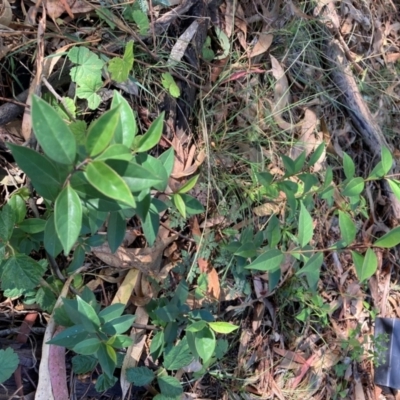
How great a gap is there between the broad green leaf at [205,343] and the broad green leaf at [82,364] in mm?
281

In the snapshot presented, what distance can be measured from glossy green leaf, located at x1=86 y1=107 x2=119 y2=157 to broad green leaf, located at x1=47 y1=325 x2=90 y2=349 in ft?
1.67

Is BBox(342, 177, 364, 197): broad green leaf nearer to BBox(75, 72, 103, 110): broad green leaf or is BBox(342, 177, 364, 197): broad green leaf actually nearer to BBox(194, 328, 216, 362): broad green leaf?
BBox(194, 328, 216, 362): broad green leaf

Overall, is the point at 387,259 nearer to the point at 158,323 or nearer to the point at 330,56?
the point at 330,56

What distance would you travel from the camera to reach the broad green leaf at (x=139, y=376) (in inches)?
49.4

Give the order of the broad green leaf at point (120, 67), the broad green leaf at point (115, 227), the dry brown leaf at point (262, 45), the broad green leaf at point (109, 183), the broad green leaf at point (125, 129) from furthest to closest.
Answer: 1. the dry brown leaf at point (262, 45)
2. the broad green leaf at point (120, 67)
3. the broad green leaf at point (115, 227)
4. the broad green leaf at point (125, 129)
5. the broad green leaf at point (109, 183)

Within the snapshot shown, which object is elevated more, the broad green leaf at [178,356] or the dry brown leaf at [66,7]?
the dry brown leaf at [66,7]

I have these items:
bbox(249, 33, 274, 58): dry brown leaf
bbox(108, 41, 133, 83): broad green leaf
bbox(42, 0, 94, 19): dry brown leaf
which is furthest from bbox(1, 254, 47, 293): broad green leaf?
bbox(249, 33, 274, 58): dry brown leaf

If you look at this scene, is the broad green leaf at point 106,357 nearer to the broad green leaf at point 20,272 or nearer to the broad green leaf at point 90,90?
the broad green leaf at point 20,272

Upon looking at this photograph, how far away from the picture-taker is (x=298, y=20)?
179 centimetres

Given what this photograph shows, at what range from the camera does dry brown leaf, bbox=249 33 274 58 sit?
1.68m

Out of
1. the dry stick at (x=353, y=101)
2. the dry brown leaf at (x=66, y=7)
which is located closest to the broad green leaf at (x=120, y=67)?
the dry brown leaf at (x=66, y=7)

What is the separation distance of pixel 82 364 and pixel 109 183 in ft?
2.40

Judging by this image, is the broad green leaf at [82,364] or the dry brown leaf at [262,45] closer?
the broad green leaf at [82,364]

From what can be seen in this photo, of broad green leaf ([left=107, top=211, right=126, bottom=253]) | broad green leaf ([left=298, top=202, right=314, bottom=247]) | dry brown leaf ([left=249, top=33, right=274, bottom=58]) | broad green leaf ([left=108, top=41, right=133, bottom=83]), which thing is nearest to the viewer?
broad green leaf ([left=107, top=211, right=126, bottom=253])
